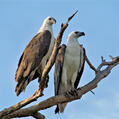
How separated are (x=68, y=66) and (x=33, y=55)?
1055mm

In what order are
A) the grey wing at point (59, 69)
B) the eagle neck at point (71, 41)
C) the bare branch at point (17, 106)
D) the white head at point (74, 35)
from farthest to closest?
the white head at point (74, 35) < the eagle neck at point (71, 41) < the grey wing at point (59, 69) < the bare branch at point (17, 106)

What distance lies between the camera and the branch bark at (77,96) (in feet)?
22.4

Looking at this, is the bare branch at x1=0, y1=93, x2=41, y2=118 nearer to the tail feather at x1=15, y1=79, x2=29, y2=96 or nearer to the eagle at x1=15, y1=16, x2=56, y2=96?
the tail feather at x1=15, y1=79, x2=29, y2=96

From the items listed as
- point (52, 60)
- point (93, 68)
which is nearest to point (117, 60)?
point (93, 68)

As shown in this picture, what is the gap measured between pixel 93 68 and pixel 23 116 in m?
2.19

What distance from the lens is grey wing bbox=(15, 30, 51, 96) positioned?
8.49m

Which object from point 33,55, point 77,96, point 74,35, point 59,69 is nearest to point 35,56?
point 33,55

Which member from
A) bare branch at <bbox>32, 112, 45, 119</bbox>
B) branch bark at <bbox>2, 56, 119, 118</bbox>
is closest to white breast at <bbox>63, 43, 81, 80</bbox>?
branch bark at <bbox>2, 56, 119, 118</bbox>

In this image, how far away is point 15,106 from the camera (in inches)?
265

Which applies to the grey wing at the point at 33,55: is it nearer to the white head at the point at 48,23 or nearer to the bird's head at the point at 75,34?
Answer: the white head at the point at 48,23

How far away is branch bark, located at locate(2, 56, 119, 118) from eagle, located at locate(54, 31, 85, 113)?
0.70 meters

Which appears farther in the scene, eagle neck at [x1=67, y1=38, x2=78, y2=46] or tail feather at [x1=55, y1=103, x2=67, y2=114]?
eagle neck at [x1=67, y1=38, x2=78, y2=46]

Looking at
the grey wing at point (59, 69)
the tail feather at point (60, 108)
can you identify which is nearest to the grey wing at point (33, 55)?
the grey wing at point (59, 69)

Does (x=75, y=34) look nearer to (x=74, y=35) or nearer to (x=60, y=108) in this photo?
(x=74, y=35)
